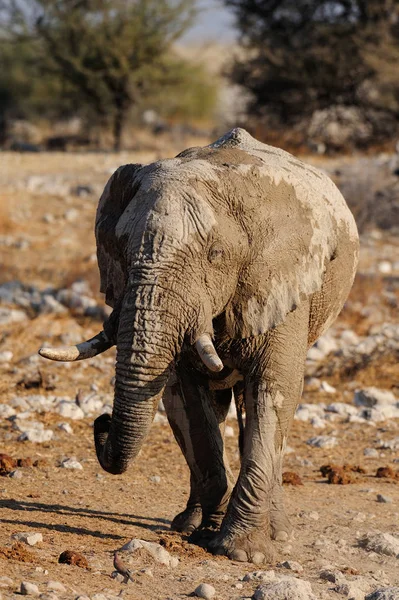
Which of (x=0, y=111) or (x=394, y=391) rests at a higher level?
(x=394, y=391)

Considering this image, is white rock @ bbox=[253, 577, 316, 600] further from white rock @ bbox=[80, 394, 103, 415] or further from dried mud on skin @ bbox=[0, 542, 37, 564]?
white rock @ bbox=[80, 394, 103, 415]

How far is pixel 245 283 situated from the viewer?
5199 millimetres

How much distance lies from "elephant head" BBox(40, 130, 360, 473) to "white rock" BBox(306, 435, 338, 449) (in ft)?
9.68

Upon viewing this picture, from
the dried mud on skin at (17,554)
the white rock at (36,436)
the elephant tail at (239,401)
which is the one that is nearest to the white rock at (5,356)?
the white rock at (36,436)

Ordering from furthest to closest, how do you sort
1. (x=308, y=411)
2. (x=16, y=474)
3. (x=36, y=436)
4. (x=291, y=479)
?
(x=308, y=411), (x=36, y=436), (x=291, y=479), (x=16, y=474)

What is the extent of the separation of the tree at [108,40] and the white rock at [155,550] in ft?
69.4

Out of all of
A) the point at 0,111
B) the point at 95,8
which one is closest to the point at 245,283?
the point at 95,8

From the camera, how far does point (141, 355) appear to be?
4.81 metres

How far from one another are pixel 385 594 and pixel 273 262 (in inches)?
65.2

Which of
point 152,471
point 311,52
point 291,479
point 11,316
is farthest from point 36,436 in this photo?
point 311,52

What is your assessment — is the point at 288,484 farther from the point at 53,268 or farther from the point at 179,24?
the point at 179,24

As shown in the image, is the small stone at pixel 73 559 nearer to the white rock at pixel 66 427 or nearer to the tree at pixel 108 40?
the white rock at pixel 66 427

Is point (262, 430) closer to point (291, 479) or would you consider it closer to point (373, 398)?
point (291, 479)

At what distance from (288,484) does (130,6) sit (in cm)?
2106
